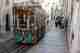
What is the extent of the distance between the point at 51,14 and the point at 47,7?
0.05 m

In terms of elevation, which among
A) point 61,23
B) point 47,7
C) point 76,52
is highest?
point 47,7

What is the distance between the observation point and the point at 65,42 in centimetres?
96

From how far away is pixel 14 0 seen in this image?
37.9 inches

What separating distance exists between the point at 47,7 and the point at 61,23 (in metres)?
0.14

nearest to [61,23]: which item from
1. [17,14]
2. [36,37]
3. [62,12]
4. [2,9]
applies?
[62,12]

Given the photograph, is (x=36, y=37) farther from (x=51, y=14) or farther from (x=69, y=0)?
(x=69, y=0)

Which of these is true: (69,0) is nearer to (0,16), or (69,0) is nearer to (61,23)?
(61,23)

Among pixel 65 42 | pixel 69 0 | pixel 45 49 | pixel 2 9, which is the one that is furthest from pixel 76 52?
pixel 2 9

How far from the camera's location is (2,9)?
97cm

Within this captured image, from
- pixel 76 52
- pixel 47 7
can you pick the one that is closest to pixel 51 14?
pixel 47 7

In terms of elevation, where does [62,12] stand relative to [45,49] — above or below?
above

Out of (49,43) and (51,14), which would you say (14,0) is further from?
(49,43)

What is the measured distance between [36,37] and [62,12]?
0.23 meters

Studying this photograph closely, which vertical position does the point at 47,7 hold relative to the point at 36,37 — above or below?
above
